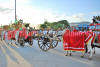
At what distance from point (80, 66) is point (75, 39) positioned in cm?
203

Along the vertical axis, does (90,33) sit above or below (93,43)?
above

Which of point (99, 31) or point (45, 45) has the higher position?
point (99, 31)

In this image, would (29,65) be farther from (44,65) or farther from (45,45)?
(45,45)

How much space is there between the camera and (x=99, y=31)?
7.19 m

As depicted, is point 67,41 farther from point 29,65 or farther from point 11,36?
point 11,36

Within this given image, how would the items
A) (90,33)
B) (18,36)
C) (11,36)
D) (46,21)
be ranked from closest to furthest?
(90,33) < (18,36) < (11,36) < (46,21)

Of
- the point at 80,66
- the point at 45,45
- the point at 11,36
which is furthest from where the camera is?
the point at 11,36

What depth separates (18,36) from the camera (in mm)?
12531

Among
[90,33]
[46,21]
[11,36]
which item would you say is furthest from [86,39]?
[46,21]

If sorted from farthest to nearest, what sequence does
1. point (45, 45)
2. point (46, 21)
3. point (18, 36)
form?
point (46, 21)
point (18, 36)
point (45, 45)

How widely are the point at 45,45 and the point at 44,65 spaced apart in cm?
464

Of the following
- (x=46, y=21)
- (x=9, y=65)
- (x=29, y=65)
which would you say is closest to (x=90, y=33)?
(x=29, y=65)

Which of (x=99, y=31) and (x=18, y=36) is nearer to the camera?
(x=99, y=31)

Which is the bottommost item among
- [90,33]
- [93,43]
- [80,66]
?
[80,66]
